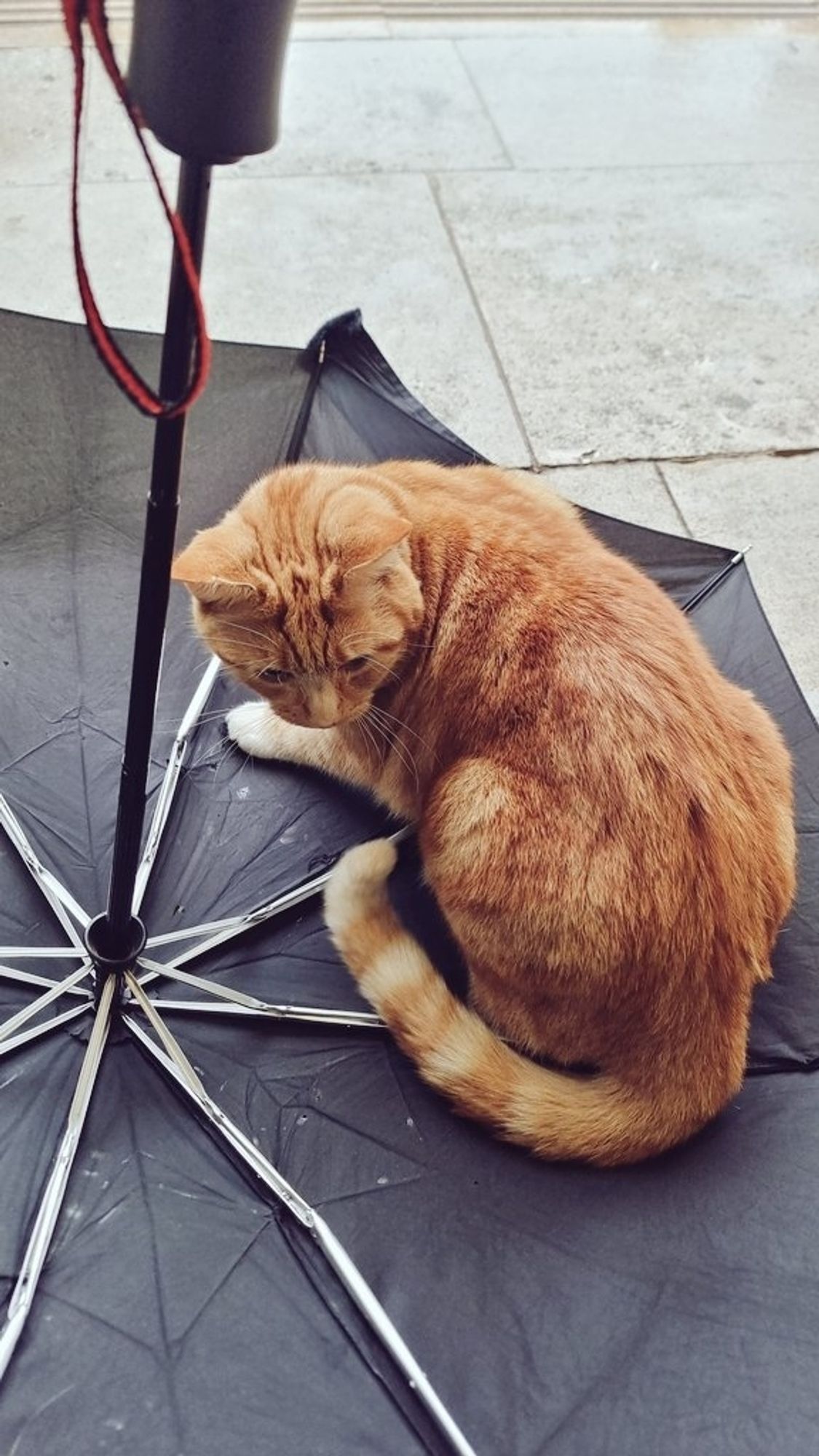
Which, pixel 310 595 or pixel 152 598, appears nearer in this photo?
pixel 152 598

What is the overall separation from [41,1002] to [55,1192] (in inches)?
10.1

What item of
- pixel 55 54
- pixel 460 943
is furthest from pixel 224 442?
pixel 55 54

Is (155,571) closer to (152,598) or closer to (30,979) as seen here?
(152,598)

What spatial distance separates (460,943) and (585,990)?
21 cm

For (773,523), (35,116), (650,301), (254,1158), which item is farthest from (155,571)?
(35,116)

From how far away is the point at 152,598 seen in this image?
128 centimetres

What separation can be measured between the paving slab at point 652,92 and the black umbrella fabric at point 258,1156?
2.80 metres

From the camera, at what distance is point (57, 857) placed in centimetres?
181

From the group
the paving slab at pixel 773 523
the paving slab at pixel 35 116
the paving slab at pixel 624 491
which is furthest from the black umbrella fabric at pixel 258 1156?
the paving slab at pixel 35 116

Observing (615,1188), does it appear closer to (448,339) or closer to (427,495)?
(427,495)

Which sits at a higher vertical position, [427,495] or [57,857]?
[427,495]

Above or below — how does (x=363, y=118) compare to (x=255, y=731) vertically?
above

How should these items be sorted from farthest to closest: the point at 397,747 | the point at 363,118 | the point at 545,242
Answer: the point at 363,118 → the point at 545,242 → the point at 397,747

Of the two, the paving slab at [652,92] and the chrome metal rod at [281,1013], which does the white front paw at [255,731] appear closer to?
the chrome metal rod at [281,1013]
